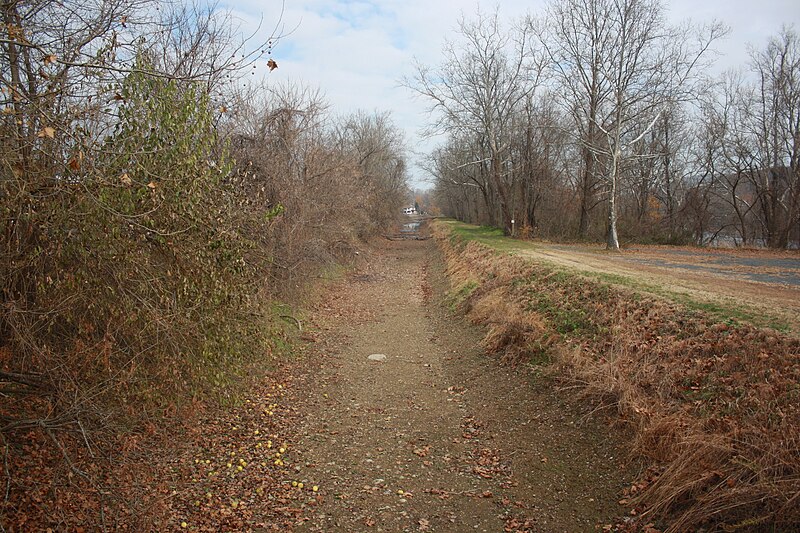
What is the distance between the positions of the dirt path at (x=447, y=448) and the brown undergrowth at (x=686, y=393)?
0.43 meters

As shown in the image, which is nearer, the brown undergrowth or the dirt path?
the brown undergrowth

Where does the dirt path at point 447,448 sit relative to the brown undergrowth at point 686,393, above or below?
below

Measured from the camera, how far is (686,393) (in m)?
5.89

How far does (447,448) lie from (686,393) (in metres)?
2.96

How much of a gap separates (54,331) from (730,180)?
3833cm

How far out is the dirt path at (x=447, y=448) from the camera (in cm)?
523

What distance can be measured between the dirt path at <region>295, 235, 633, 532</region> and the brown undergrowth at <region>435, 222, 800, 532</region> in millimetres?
434

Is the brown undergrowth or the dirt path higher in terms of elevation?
the brown undergrowth

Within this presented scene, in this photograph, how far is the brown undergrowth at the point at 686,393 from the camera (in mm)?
4320

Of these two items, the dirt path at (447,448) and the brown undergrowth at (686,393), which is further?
the dirt path at (447,448)

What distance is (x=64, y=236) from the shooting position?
4.28 m

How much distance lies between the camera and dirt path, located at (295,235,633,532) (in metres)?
5.23

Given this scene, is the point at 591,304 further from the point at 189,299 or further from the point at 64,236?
the point at 64,236

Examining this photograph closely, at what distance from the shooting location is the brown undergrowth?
14.2ft
